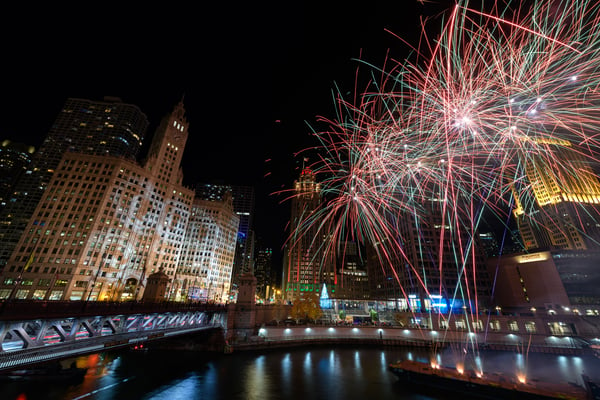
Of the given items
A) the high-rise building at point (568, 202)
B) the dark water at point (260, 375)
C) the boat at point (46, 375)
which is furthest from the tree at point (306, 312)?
the high-rise building at point (568, 202)

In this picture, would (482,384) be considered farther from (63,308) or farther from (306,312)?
(306,312)

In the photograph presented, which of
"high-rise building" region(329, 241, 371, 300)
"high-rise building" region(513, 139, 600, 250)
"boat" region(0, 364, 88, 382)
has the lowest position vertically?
"boat" region(0, 364, 88, 382)

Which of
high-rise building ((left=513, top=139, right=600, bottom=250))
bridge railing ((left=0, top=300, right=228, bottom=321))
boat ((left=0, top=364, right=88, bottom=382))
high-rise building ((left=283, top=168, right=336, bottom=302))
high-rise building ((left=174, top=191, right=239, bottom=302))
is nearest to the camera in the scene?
bridge railing ((left=0, top=300, right=228, bottom=321))

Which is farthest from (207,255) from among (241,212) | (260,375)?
(241,212)

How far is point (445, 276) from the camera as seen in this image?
88750 mm

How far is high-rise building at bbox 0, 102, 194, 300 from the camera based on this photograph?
6248 cm

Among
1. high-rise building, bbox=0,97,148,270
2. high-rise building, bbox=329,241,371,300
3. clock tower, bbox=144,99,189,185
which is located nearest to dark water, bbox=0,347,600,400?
clock tower, bbox=144,99,189,185

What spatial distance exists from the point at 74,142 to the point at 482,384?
506ft

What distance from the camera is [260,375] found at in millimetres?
32406

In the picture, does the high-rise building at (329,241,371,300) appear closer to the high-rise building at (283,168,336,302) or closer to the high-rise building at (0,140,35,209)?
the high-rise building at (283,168,336,302)

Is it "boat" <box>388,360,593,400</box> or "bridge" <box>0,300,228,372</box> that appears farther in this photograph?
"boat" <box>388,360,593,400</box>

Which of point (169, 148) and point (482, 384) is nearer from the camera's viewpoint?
point (482, 384)

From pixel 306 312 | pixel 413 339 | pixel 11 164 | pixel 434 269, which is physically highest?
pixel 11 164

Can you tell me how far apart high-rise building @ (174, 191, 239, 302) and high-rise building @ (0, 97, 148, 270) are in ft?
119
